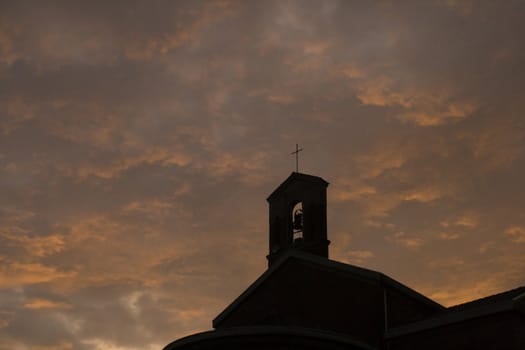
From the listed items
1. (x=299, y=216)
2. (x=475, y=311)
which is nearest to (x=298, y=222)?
(x=299, y=216)

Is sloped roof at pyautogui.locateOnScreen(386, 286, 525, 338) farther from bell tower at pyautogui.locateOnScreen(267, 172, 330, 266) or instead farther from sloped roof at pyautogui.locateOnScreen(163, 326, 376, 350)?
bell tower at pyautogui.locateOnScreen(267, 172, 330, 266)

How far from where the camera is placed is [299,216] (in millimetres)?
22844

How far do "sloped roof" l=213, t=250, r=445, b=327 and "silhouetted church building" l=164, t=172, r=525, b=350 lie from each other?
0.03m

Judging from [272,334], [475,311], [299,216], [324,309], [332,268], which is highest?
[299,216]

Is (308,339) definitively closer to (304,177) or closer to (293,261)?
(293,261)

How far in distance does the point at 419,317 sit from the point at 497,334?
4.28m

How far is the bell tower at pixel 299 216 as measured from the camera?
22078 millimetres

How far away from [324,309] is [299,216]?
3423mm

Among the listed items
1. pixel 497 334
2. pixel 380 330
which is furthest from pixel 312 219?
pixel 497 334

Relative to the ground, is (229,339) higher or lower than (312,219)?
lower

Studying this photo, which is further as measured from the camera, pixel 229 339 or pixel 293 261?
pixel 293 261

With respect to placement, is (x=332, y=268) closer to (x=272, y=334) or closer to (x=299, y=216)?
(x=299, y=216)

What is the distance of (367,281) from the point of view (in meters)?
20.0

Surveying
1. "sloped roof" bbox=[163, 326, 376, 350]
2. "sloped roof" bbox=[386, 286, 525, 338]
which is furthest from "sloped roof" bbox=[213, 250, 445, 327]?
"sloped roof" bbox=[163, 326, 376, 350]
